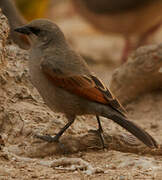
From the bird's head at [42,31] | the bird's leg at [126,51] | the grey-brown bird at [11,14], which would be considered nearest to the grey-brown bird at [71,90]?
the bird's head at [42,31]

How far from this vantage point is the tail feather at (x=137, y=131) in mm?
4422

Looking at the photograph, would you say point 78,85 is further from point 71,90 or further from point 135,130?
point 135,130

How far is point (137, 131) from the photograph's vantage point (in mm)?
4473

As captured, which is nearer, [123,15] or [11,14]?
[11,14]

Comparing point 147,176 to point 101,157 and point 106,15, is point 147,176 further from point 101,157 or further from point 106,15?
point 106,15

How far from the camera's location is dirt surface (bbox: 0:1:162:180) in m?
4.05

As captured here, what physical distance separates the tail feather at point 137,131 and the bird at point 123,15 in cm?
625

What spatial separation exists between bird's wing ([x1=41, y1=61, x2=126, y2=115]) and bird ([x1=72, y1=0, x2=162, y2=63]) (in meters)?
6.15

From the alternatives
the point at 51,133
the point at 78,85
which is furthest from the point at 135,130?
the point at 51,133

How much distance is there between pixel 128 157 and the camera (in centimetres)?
451

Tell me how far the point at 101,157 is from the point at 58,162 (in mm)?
485

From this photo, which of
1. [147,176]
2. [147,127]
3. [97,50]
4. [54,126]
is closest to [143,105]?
[147,127]

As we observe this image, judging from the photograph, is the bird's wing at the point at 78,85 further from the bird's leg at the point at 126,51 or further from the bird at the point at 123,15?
the bird's leg at the point at 126,51

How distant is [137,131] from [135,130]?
2 centimetres
